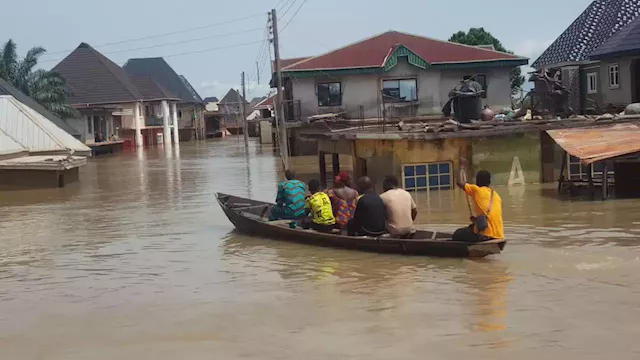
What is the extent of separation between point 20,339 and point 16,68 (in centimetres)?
4998

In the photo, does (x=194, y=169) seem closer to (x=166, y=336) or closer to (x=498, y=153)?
(x=498, y=153)

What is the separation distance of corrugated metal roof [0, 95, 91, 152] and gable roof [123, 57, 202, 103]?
171ft

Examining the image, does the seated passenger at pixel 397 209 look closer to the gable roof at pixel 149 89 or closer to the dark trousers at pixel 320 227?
the dark trousers at pixel 320 227

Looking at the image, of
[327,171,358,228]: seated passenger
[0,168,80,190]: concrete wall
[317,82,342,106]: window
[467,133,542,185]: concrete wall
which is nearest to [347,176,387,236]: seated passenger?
[327,171,358,228]: seated passenger

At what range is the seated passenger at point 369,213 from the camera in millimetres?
13156

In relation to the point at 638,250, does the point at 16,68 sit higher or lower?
higher

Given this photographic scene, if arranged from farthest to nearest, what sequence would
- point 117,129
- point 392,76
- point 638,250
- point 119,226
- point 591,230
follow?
point 117,129
point 392,76
point 119,226
point 591,230
point 638,250

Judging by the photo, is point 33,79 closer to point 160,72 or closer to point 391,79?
point 391,79

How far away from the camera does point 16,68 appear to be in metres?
55.4

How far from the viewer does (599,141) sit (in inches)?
778

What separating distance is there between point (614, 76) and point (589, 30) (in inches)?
170

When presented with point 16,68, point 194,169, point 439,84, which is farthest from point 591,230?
point 16,68

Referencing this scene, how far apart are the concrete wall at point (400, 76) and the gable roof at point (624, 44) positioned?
8640mm

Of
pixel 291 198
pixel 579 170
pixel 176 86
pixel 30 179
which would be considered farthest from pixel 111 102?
pixel 291 198
